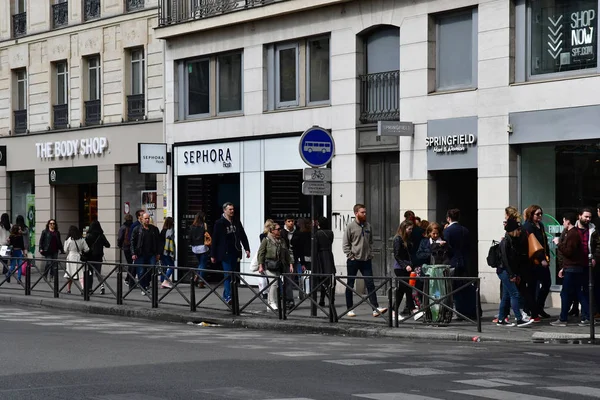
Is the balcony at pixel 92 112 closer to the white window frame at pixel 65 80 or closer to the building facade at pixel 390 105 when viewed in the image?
the white window frame at pixel 65 80

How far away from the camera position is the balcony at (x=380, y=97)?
21.7 m

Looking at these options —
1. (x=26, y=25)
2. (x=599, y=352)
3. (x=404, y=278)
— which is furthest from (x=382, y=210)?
(x=26, y=25)

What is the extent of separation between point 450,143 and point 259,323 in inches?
209

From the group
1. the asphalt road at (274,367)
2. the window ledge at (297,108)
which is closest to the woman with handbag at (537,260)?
the asphalt road at (274,367)

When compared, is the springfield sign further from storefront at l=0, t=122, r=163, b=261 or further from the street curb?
storefront at l=0, t=122, r=163, b=261

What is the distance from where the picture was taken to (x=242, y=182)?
2500 centimetres

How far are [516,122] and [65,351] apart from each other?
30.7 ft

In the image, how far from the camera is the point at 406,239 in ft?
56.5

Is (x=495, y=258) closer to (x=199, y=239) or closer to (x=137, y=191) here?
(x=199, y=239)

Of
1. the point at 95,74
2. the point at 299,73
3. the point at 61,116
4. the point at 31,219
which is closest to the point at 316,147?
the point at 299,73

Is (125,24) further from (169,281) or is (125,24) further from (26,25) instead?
(169,281)

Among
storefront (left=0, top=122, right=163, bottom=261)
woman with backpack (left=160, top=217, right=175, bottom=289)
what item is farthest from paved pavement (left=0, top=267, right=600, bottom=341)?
storefront (left=0, top=122, right=163, bottom=261)

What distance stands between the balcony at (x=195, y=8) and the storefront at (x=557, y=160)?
739cm

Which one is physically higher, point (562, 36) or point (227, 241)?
point (562, 36)
